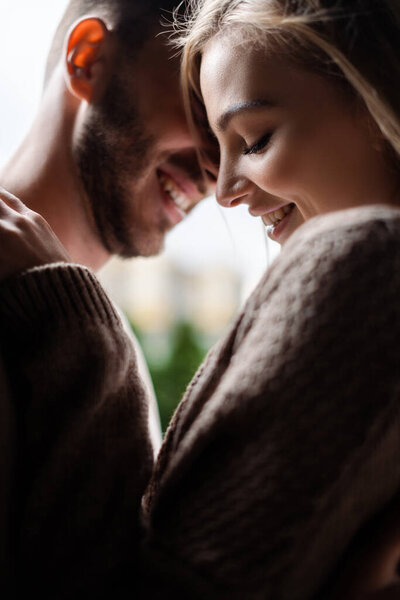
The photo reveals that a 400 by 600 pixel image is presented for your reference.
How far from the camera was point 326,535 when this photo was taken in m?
0.52

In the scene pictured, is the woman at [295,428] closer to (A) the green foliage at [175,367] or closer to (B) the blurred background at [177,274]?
(B) the blurred background at [177,274]

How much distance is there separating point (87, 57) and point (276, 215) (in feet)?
1.82

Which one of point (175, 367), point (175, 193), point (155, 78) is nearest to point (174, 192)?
point (175, 193)

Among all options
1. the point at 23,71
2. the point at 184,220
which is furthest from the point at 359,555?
the point at 23,71

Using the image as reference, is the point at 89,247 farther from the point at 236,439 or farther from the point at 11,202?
the point at 236,439

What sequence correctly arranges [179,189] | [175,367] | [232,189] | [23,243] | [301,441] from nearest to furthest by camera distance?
1. [301,441]
2. [23,243]
3. [232,189]
4. [179,189]
5. [175,367]

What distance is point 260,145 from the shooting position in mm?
875

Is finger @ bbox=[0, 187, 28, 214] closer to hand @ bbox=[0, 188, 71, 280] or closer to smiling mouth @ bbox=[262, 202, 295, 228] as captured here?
hand @ bbox=[0, 188, 71, 280]

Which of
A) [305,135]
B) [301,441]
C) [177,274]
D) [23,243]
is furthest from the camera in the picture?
[177,274]

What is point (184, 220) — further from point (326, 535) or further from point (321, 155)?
point (326, 535)

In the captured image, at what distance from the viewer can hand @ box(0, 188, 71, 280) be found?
695mm

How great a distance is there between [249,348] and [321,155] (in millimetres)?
357

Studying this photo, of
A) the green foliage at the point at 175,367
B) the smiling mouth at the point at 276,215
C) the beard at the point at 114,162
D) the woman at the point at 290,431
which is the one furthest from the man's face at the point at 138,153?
the green foliage at the point at 175,367

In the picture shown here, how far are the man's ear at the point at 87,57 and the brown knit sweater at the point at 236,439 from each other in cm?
71
